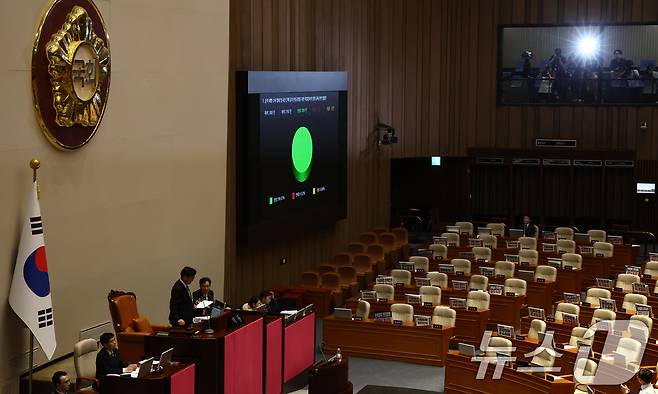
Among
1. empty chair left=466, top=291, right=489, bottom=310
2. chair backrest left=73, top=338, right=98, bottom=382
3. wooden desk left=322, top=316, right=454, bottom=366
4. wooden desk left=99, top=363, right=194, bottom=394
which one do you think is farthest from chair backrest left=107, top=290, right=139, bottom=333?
empty chair left=466, top=291, right=489, bottom=310

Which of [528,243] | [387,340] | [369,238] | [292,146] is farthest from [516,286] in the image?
[369,238]

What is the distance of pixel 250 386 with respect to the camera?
13.2 metres

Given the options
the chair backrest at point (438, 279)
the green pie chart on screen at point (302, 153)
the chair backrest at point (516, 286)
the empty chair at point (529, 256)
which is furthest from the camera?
the empty chair at point (529, 256)

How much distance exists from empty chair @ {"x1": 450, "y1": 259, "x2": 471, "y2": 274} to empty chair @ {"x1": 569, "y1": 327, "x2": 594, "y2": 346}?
538 cm

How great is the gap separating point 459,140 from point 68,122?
17.5m

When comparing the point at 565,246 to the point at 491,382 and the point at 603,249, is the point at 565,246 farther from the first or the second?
the point at 491,382

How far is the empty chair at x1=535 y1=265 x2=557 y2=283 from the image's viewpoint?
19750 millimetres

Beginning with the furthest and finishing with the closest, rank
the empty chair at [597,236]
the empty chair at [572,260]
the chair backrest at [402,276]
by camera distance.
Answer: the empty chair at [597,236]
the empty chair at [572,260]
the chair backrest at [402,276]

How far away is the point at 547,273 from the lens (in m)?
19.8

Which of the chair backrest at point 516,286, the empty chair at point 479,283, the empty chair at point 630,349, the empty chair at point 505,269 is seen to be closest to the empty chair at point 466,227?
the empty chair at point 505,269

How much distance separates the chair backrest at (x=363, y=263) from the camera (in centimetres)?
2214

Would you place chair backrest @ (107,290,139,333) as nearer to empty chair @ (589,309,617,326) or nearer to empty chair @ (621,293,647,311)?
empty chair @ (589,309,617,326)

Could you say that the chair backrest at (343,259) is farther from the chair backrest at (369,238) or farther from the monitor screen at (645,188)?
the monitor screen at (645,188)

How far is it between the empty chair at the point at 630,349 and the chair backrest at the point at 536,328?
1178mm
